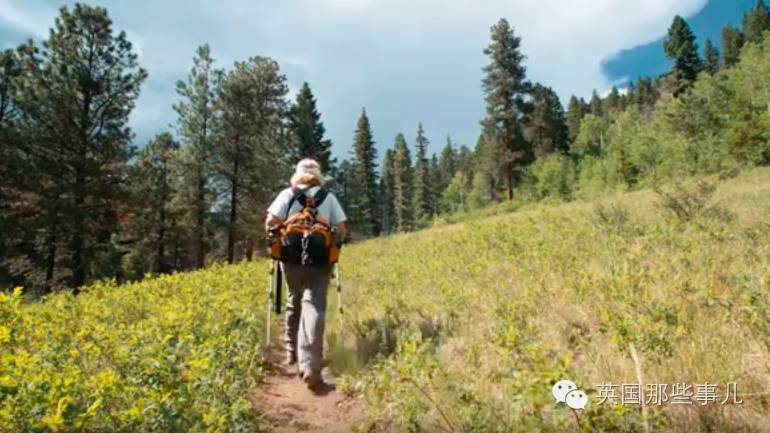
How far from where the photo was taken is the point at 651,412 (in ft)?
9.18

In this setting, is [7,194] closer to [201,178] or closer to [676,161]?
[201,178]

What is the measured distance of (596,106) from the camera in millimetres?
105000

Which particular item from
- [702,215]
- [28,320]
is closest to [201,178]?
[28,320]

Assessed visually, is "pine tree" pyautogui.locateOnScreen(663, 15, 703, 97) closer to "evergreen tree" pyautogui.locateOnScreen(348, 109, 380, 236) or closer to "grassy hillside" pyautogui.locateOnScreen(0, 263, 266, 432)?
"evergreen tree" pyautogui.locateOnScreen(348, 109, 380, 236)

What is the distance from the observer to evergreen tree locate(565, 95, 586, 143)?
8675 cm

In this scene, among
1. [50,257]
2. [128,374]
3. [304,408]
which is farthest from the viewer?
[50,257]

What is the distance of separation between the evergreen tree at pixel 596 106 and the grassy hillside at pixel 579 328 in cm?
10475

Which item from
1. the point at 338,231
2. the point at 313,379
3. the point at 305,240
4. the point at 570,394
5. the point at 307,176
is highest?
the point at 307,176

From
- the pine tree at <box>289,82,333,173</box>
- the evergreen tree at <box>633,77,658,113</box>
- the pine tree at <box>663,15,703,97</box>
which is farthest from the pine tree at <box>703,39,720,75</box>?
the pine tree at <box>289,82,333,173</box>

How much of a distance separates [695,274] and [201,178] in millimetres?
24569

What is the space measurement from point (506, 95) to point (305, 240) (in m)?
35.4

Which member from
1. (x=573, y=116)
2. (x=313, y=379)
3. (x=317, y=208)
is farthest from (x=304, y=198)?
(x=573, y=116)

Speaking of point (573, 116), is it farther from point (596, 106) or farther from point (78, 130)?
point (78, 130)

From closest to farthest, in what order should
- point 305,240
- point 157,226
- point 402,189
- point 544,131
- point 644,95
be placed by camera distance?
point 305,240 < point 157,226 < point 544,131 < point 402,189 < point 644,95
